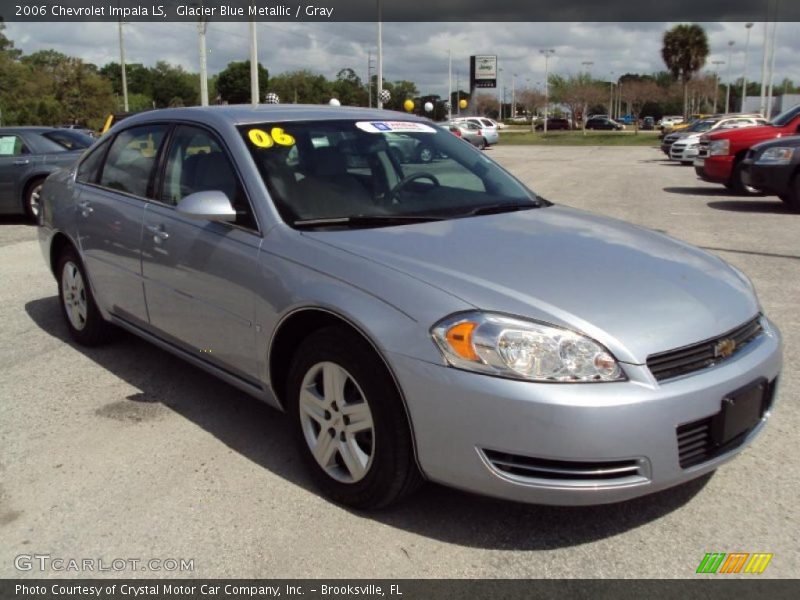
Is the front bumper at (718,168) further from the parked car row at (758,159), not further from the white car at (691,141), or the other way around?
the white car at (691,141)

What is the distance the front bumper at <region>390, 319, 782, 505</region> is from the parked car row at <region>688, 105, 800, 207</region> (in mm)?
10241

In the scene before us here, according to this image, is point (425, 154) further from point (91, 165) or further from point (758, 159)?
point (758, 159)

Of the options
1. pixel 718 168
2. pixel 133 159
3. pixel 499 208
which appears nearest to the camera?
pixel 499 208

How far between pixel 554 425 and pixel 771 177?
10.8 m

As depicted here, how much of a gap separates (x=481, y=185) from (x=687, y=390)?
1931mm

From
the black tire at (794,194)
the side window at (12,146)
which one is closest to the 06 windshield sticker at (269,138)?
the side window at (12,146)

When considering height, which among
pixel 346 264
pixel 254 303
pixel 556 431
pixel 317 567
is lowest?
pixel 317 567

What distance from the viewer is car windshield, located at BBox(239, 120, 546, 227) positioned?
11.7 ft

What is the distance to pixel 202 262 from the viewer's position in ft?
12.2

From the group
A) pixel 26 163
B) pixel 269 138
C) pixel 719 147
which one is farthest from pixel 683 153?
pixel 269 138

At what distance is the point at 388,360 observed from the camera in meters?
2.77

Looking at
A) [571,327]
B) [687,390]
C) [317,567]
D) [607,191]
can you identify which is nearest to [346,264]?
[571,327]

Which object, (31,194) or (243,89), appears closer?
(31,194)
